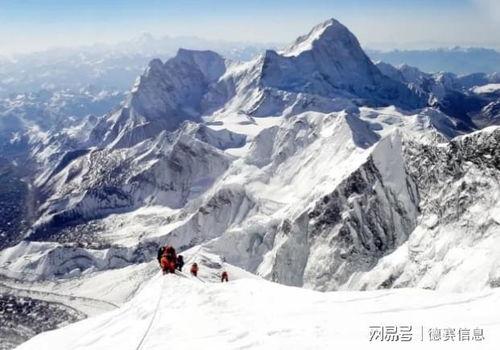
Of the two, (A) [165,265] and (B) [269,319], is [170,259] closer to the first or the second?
(A) [165,265]

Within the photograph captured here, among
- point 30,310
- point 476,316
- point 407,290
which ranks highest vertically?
point 476,316

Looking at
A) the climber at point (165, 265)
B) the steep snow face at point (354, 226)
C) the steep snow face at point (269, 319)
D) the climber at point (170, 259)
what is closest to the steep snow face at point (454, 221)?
the steep snow face at point (354, 226)

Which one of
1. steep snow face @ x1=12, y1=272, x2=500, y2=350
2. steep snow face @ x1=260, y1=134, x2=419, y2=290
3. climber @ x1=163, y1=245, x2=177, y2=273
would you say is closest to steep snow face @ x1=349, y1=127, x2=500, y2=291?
steep snow face @ x1=260, y1=134, x2=419, y2=290

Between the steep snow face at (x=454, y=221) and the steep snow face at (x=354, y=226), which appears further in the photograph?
the steep snow face at (x=354, y=226)

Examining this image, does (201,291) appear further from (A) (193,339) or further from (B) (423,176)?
(B) (423,176)

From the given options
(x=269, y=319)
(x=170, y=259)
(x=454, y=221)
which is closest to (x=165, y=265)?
(x=170, y=259)

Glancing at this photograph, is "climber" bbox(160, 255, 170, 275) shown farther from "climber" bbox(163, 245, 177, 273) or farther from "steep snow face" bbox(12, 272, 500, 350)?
"steep snow face" bbox(12, 272, 500, 350)

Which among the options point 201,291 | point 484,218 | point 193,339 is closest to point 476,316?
point 193,339

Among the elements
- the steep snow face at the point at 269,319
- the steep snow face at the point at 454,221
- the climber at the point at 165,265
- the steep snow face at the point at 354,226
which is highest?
the steep snow face at the point at 269,319

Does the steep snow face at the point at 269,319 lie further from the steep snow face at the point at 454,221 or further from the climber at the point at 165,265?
the steep snow face at the point at 454,221
